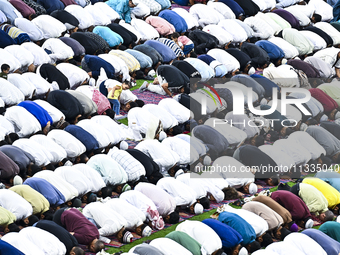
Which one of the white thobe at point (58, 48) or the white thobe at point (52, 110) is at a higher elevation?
the white thobe at point (58, 48)

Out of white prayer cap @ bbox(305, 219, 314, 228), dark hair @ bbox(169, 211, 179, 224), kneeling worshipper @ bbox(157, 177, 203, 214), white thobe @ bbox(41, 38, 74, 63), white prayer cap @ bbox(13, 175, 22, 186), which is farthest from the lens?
white thobe @ bbox(41, 38, 74, 63)

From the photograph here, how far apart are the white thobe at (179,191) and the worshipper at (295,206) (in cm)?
105

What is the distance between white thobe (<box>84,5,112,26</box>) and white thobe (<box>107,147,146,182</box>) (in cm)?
460

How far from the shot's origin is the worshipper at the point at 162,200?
9.64 metres

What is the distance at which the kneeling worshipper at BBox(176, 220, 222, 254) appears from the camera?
882 centimetres

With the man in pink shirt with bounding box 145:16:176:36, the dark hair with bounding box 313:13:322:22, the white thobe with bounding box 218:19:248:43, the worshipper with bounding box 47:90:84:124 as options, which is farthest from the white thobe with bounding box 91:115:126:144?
the dark hair with bounding box 313:13:322:22

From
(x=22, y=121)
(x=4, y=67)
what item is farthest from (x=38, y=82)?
(x=22, y=121)

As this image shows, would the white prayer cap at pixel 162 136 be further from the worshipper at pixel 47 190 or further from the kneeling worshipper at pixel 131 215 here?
the worshipper at pixel 47 190

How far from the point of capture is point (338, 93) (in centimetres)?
1345

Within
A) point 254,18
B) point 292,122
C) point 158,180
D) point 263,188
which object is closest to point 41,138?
point 158,180

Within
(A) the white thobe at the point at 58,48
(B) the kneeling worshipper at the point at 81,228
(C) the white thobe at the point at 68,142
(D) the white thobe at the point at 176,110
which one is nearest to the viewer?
(B) the kneeling worshipper at the point at 81,228

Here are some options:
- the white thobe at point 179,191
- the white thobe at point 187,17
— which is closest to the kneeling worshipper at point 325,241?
the white thobe at point 179,191

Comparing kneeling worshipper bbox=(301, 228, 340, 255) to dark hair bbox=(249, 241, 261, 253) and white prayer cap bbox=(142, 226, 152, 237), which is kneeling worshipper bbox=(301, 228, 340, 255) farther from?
white prayer cap bbox=(142, 226, 152, 237)

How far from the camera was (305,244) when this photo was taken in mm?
8953
